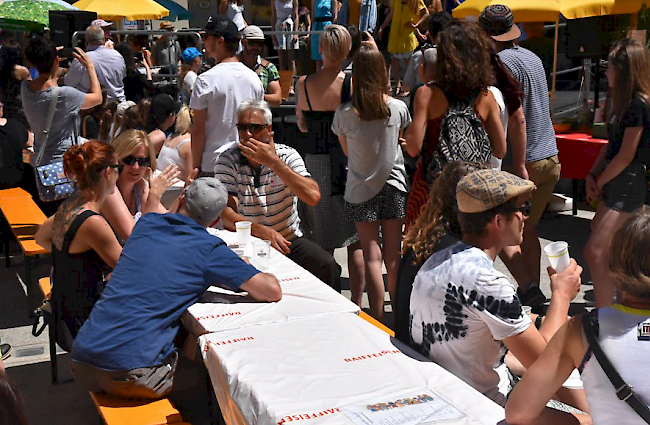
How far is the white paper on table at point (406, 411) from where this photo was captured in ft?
7.74

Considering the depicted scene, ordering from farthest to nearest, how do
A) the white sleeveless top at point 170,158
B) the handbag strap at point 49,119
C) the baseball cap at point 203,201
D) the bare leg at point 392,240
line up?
the handbag strap at point 49,119 < the white sleeveless top at point 170,158 < the bare leg at point 392,240 < the baseball cap at point 203,201

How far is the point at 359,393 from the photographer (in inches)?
102

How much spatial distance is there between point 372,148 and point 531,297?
143 cm

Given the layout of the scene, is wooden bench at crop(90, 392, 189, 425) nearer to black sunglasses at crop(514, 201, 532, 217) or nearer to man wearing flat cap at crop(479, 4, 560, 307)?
black sunglasses at crop(514, 201, 532, 217)

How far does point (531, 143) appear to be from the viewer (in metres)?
5.34

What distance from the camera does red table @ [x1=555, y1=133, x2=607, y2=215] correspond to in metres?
7.23

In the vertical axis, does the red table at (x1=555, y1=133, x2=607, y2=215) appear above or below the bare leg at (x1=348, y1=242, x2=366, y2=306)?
above

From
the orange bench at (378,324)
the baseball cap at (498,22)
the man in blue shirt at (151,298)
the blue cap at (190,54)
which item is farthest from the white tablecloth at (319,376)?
the blue cap at (190,54)

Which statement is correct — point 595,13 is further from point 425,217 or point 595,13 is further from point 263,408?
point 263,408

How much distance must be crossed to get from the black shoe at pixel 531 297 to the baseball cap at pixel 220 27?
2.56 meters

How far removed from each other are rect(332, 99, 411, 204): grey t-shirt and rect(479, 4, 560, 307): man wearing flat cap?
0.78m

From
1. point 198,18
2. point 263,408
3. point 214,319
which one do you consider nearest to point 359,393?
point 263,408

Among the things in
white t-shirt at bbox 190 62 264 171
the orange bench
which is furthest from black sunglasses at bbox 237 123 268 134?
the orange bench

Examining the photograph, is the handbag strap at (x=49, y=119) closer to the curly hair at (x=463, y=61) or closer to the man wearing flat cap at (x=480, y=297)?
the curly hair at (x=463, y=61)
